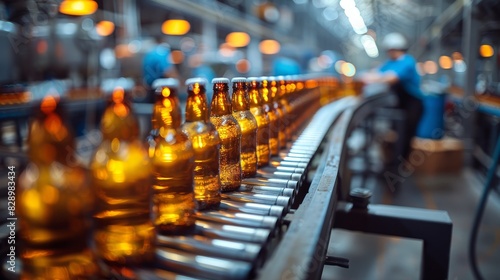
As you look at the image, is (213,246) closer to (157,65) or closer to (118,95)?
(118,95)

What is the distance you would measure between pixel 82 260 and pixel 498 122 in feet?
17.8

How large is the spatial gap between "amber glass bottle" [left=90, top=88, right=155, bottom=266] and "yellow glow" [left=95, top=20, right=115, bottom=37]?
6779 mm

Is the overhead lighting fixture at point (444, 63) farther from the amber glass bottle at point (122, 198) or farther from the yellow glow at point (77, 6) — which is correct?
the amber glass bottle at point (122, 198)

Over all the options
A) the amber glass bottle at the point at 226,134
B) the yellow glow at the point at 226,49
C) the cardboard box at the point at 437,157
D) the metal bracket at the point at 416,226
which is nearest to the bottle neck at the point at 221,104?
the amber glass bottle at the point at 226,134

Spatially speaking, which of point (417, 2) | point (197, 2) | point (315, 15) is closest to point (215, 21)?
point (197, 2)

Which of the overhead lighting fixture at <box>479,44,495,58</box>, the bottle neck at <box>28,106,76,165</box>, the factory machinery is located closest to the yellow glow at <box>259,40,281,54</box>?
the overhead lighting fixture at <box>479,44,495,58</box>

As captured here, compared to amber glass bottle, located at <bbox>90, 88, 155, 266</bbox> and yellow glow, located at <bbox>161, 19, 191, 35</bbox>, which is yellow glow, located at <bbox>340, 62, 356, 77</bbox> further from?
amber glass bottle, located at <bbox>90, 88, 155, 266</bbox>

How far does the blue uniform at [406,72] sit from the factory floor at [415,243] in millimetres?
1296

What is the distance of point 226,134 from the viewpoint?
118 centimetres

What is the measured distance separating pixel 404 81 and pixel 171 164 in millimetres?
4887

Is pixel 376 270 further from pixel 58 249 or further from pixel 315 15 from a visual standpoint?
pixel 315 15

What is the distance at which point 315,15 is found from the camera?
19.2 m

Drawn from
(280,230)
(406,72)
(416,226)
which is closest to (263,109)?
(280,230)

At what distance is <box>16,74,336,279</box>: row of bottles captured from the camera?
0.59 meters
